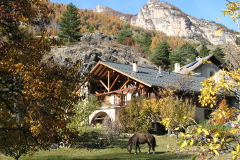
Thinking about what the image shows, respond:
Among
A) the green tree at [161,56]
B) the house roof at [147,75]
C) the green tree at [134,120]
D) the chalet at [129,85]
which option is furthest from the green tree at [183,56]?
the green tree at [134,120]

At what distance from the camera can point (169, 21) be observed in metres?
163

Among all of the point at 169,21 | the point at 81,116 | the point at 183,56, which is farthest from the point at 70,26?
the point at 169,21

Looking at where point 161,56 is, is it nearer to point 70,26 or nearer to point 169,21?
point 70,26

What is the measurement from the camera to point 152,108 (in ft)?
77.9

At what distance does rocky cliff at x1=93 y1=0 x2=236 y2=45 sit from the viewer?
15575cm

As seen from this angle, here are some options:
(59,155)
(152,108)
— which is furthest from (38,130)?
(152,108)

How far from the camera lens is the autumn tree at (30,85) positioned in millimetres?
7806

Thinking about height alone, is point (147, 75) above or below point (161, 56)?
below

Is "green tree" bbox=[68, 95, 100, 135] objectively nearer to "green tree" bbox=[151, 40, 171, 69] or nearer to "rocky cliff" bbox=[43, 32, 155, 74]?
"rocky cliff" bbox=[43, 32, 155, 74]

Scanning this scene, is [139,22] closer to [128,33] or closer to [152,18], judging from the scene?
[152,18]

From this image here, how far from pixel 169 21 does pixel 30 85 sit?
161717 mm

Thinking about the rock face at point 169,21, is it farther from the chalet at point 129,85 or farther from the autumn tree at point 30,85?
the autumn tree at point 30,85

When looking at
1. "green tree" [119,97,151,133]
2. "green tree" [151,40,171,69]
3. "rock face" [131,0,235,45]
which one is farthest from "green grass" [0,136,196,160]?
"rock face" [131,0,235,45]

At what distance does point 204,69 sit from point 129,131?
22596mm
